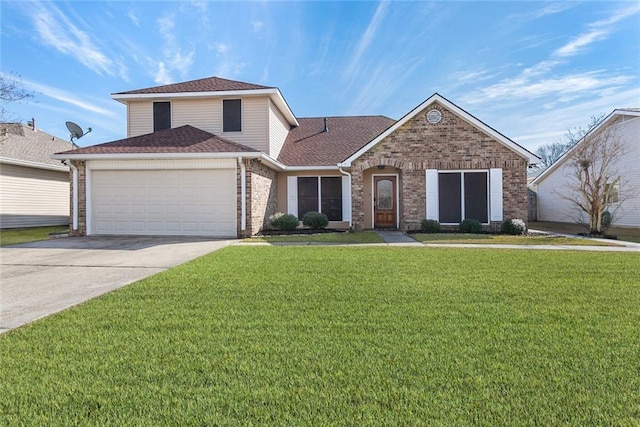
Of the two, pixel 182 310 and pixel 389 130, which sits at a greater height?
pixel 389 130

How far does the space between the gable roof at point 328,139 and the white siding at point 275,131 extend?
40 centimetres

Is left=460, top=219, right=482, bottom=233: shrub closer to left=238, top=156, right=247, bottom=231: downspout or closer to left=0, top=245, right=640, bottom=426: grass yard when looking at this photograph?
left=0, top=245, right=640, bottom=426: grass yard

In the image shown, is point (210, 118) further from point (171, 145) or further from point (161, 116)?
point (171, 145)

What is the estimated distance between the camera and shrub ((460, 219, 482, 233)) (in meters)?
12.8

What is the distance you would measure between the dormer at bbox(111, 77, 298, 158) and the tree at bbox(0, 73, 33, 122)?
4130 mm

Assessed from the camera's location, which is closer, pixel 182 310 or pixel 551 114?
pixel 182 310

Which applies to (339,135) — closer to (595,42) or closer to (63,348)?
(595,42)

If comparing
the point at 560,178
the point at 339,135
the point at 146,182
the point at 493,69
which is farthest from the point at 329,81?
the point at 560,178

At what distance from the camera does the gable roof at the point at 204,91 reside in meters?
14.4

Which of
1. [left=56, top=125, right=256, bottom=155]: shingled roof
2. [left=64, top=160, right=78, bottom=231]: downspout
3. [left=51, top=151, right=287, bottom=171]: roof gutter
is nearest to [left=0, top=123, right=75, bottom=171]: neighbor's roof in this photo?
[left=64, top=160, right=78, bottom=231]: downspout

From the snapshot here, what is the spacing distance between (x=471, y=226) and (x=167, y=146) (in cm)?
1166

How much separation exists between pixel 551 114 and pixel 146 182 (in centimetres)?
2115

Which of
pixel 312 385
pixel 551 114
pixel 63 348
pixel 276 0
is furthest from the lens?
pixel 551 114

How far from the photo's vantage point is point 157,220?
12.7m
